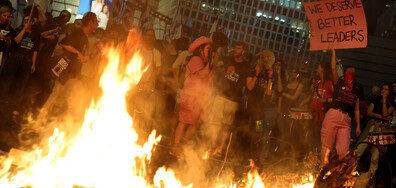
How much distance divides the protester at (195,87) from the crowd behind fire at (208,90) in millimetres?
18

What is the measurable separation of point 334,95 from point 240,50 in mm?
2001

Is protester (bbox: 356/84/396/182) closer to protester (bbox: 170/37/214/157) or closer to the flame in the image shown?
protester (bbox: 170/37/214/157)

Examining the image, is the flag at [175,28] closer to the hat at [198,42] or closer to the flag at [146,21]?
the flag at [146,21]

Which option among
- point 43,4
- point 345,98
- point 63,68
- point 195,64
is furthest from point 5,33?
point 345,98

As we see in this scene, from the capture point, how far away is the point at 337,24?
26.2ft

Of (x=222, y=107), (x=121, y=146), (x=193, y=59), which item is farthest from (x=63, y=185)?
(x=222, y=107)

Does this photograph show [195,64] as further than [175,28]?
No

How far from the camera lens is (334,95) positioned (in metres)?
7.38

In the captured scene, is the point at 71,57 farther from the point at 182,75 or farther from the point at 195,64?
the point at 195,64

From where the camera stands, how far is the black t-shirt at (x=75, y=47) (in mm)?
7141

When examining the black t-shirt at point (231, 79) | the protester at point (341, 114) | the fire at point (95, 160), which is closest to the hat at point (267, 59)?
the black t-shirt at point (231, 79)

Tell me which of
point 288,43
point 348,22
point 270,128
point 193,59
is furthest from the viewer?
point 288,43

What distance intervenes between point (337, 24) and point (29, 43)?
6313 millimetres

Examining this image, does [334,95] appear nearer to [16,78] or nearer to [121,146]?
[121,146]
